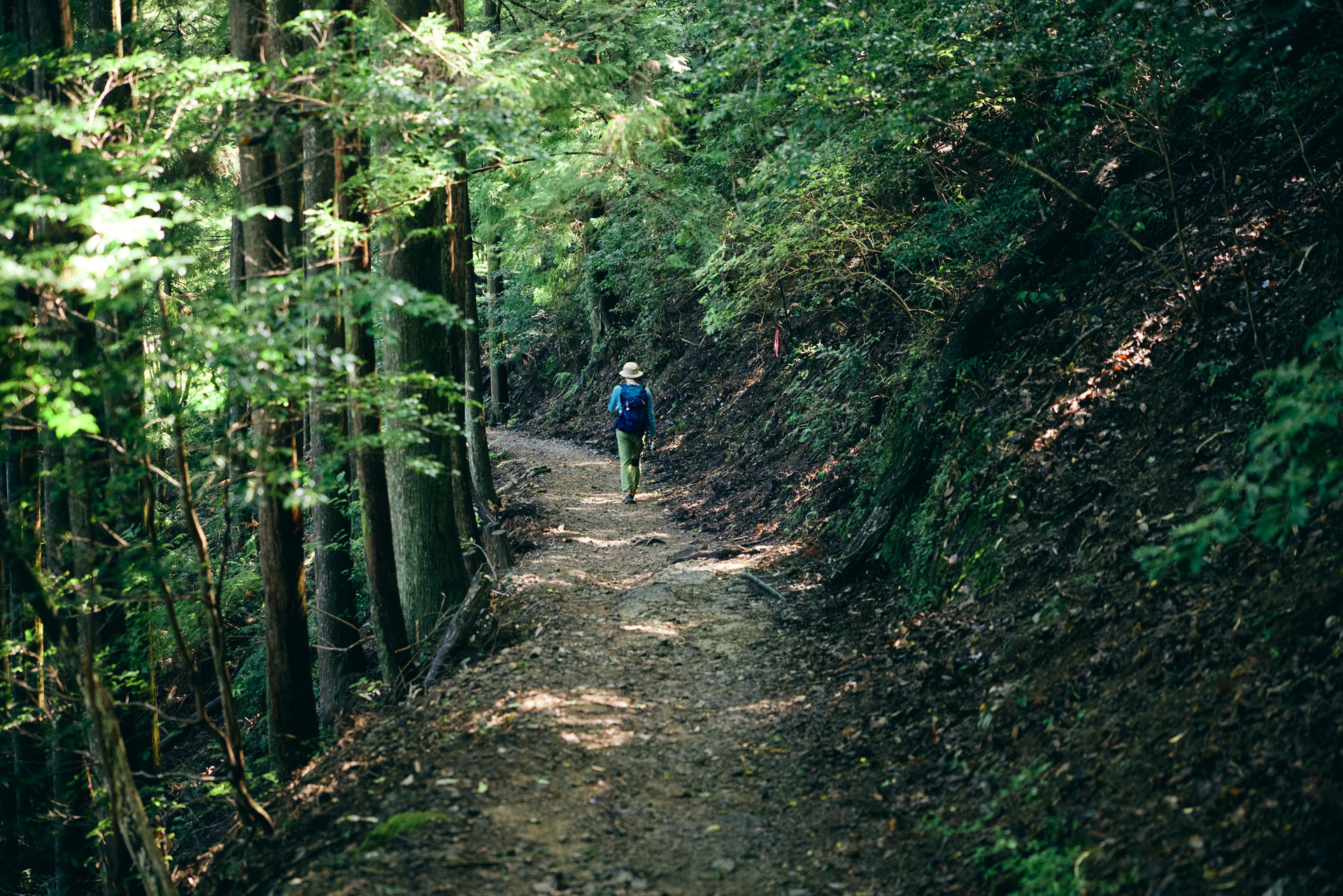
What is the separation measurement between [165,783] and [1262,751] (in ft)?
31.5

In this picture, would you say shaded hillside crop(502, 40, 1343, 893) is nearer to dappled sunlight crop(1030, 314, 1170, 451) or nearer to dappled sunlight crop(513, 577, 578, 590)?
dappled sunlight crop(1030, 314, 1170, 451)

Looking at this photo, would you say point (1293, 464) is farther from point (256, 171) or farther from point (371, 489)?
point (256, 171)

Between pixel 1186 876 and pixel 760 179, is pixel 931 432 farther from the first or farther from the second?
pixel 1186 876

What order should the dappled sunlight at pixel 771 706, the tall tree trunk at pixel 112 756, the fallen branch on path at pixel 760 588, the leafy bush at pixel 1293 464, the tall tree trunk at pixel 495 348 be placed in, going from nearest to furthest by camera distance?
the leafy bush at pixel 1293 464 → the tall tree trunk at pixel 112 756 → the dappled sunlight at pixel 771 706 → the fallen branch on path at pixel 760 588 → the tall tree trunk at pixel 495 348

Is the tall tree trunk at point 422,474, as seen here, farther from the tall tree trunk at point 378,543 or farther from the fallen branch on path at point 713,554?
the fallen branch on path at point 713,554

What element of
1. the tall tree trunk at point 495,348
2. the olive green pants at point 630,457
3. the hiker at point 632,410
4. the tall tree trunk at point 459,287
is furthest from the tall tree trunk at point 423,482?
the tall tree trunk at point 495,348

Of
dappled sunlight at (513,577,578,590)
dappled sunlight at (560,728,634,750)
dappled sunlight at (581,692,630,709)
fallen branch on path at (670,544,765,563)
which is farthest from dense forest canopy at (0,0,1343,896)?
dappled sunlight at (560,728,634,750)

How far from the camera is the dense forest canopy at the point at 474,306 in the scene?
217 inches

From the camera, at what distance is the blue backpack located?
536 inches

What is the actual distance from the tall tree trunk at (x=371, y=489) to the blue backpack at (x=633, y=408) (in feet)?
18.4

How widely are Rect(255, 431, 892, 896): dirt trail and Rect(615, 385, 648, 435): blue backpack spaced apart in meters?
4.48

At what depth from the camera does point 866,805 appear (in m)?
5.57

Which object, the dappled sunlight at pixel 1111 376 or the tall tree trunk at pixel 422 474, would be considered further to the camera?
the tall tree trunk at pixel 422 474

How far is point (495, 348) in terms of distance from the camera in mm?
26531
